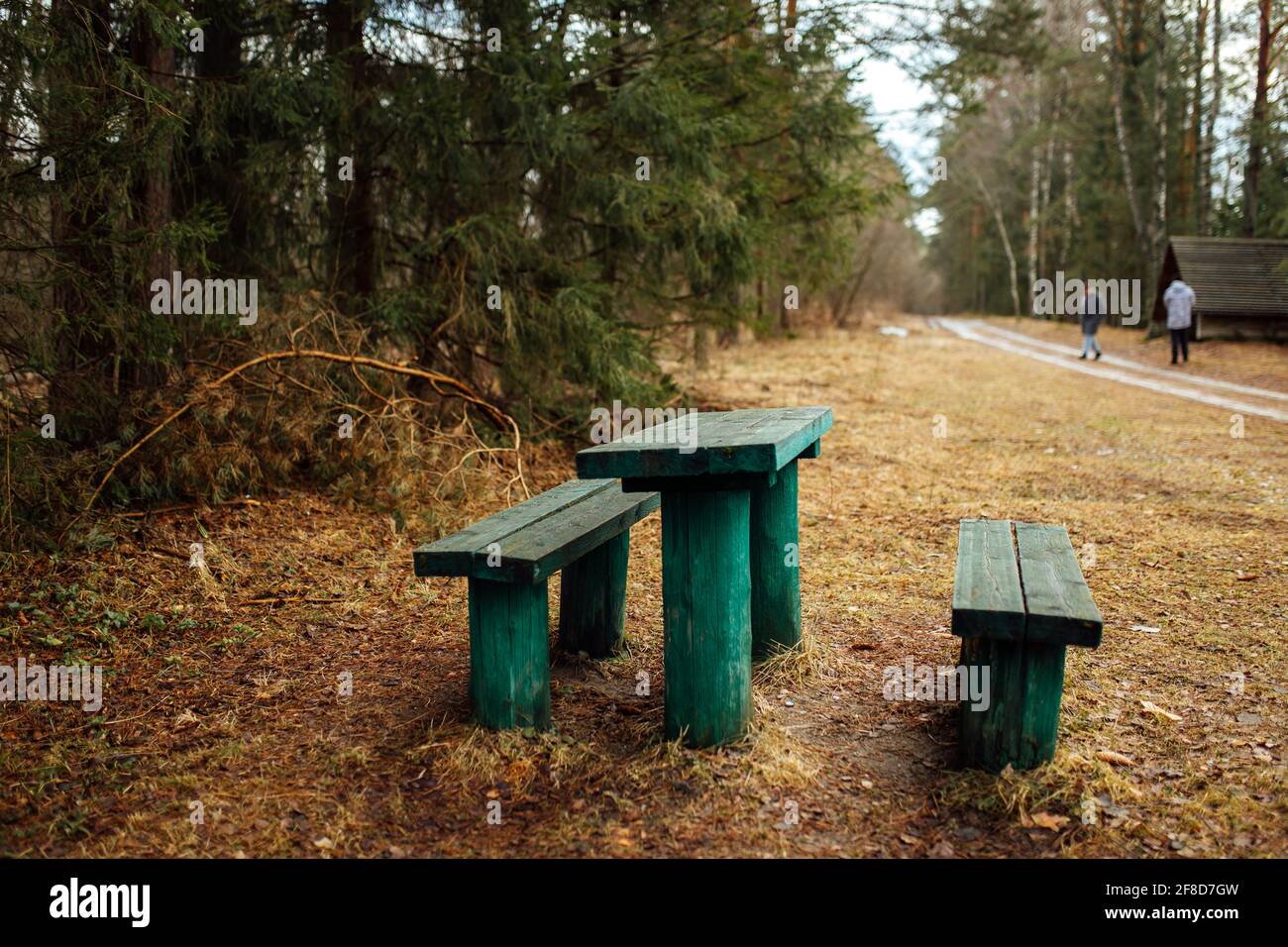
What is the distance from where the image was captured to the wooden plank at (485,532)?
323 cm

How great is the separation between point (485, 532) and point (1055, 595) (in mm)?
2029

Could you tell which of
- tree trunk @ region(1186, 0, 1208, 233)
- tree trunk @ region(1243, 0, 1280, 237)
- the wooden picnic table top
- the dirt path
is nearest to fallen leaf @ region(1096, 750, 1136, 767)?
the wooden picnic table top

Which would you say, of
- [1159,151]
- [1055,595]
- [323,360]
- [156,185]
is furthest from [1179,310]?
[156,185]

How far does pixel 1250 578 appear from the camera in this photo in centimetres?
525

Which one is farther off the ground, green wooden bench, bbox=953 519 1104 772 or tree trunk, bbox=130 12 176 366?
tree trunk, bbox=130 12 176 366

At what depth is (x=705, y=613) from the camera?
323cm

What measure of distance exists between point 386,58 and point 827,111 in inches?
187

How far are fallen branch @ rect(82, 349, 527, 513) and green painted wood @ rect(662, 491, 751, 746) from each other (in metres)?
3.27

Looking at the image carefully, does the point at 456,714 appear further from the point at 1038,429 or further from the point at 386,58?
the point at 1038,429

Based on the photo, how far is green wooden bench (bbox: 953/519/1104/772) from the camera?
2.90 metres

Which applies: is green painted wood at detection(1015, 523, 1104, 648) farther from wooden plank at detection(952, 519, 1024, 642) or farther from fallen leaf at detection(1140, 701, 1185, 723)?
fallen leaf at detection(1140, 701, 1185, 723)
